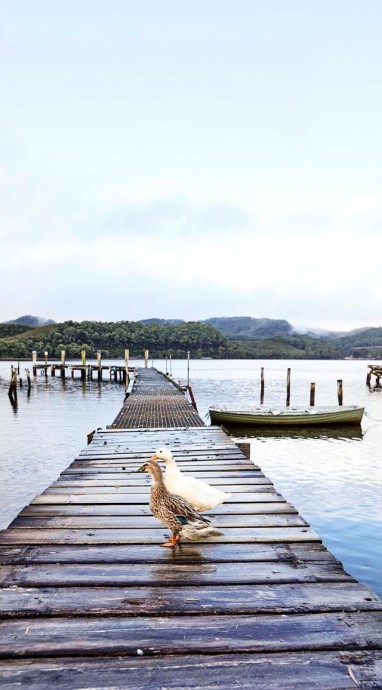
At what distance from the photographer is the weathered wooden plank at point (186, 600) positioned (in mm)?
3322

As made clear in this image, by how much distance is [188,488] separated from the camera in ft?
16.0

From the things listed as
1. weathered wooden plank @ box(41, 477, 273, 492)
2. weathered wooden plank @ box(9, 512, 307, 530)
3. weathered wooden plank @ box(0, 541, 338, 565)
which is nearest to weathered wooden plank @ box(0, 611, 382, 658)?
weathered wooden plank @ box(0, 541, 338, 565)

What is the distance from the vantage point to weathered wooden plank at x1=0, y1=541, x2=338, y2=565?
13.8ft

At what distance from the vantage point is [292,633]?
10.0 feet

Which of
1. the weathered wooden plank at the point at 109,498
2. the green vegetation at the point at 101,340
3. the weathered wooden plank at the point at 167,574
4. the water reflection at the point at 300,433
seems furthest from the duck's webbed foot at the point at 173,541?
the green vegetation at the point at 101,340

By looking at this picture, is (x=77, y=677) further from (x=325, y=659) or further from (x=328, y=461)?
(x=328, y=461)

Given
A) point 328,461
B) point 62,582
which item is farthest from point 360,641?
point 328,461

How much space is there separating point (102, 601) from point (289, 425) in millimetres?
23636

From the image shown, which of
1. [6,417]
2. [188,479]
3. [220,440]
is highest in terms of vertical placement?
[188,479]

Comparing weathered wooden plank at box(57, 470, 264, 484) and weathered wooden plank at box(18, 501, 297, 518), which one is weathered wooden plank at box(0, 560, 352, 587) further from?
weathered wooden plank at box(57, 470, 264, 484)

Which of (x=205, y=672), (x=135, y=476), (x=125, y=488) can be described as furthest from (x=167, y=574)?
(x=135, y=476)

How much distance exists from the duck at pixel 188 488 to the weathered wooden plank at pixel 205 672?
208 centimetres

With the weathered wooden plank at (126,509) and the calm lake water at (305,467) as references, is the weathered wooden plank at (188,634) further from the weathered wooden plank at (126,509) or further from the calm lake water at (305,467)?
the calm lake water at (305,467)

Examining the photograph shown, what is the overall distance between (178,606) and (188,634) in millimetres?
341
